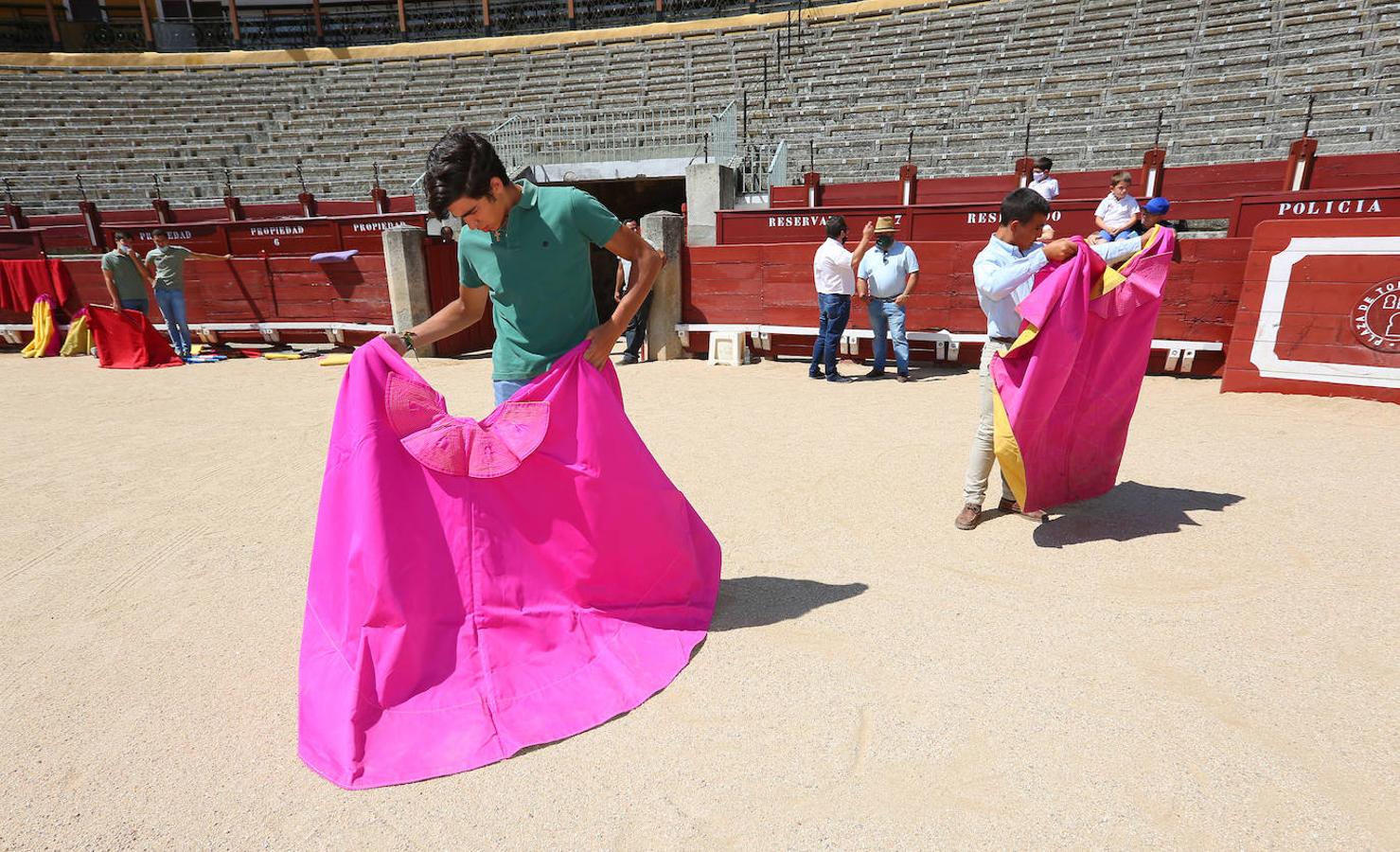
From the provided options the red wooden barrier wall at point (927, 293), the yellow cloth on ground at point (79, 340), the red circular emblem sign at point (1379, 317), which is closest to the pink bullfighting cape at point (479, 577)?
the red circular emblem sign at point (1379, 317)

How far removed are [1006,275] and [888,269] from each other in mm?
3963

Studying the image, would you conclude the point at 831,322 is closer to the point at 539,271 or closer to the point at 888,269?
the point at 888,269

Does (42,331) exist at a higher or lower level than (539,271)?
lower

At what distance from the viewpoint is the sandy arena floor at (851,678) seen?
70.2 inches

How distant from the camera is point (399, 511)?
2195 millimetres

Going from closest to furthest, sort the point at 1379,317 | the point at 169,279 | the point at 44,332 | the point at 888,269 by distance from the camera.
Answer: the point at 1379,317, the point at 888,269, the point at 169,279, the point at 44,332

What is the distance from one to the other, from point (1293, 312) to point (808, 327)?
14.1 feet

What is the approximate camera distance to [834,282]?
700 cm

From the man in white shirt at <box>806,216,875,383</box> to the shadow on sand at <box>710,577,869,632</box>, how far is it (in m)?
4.47

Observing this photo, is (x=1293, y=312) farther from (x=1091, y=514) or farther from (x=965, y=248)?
(x=1091, y=514)

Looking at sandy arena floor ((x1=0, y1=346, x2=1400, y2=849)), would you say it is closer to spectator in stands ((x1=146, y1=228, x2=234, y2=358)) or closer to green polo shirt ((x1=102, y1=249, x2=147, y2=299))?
spectator in stands ((x1=146, y1=228, x2=234, y2=358))

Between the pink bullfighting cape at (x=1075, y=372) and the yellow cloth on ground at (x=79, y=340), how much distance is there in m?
11.8

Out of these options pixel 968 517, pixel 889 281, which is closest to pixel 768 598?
pixel 968 517

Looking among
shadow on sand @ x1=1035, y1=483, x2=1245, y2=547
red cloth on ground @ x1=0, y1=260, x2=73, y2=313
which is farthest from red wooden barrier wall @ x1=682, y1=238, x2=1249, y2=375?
red cloth on ground @ x1=0, y1=260, x2=73, y2=313
